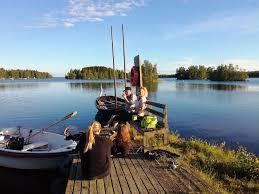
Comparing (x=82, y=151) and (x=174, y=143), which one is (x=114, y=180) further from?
(x=174, y=143)

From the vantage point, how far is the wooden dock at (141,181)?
6.52 metres

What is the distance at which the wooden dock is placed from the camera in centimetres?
652

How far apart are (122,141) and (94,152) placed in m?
2.41

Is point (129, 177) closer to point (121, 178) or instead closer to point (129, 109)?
point (121, 178)

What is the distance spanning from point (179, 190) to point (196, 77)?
19817 centimetres

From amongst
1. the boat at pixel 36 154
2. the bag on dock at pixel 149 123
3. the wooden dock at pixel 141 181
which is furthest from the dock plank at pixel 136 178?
the boat at pixel 36 154

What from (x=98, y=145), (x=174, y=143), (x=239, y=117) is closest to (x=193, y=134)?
(x=174, y=143)

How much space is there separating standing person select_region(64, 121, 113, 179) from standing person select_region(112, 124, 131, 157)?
5.95 ft

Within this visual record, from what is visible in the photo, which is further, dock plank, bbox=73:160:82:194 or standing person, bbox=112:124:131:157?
standing person, bbox=112:124:131:157

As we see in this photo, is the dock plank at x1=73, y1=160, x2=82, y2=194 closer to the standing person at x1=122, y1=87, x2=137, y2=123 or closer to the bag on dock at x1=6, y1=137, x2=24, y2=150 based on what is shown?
the standing person at x1=122, y1=87, x2=137, y2=123

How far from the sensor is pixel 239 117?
99.2ft

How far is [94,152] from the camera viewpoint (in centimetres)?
673

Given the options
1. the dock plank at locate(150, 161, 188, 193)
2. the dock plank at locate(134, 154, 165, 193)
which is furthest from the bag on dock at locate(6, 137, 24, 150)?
the dock plank at locate(150, 161, 188, 193)

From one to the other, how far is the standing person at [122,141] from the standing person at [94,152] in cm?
181
